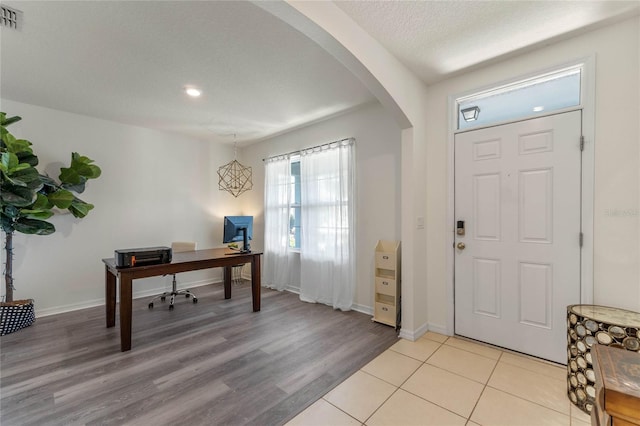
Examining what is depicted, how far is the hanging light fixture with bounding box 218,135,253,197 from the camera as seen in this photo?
17.0 ft

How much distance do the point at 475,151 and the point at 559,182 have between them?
709 mm

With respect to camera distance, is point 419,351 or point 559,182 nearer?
point 559,182

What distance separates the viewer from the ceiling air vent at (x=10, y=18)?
1840 mm

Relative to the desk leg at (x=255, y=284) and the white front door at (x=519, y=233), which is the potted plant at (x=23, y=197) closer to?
the desk leg at (x=255, y=284)

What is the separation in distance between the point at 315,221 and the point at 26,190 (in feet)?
10.6

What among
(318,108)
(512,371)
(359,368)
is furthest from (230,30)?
(512,371)

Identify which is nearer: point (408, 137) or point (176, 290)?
point (408, 137)

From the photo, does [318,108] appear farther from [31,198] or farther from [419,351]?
[31,198]

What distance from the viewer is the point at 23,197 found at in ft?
8.95

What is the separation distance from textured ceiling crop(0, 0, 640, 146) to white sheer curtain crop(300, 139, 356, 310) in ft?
2.66

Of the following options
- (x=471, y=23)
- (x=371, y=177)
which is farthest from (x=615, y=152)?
(x=371, y=177)

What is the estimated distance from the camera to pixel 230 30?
2.05 metres

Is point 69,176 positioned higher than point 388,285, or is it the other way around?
point 69,176

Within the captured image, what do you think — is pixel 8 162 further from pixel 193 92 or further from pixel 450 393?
pixel 450 393
